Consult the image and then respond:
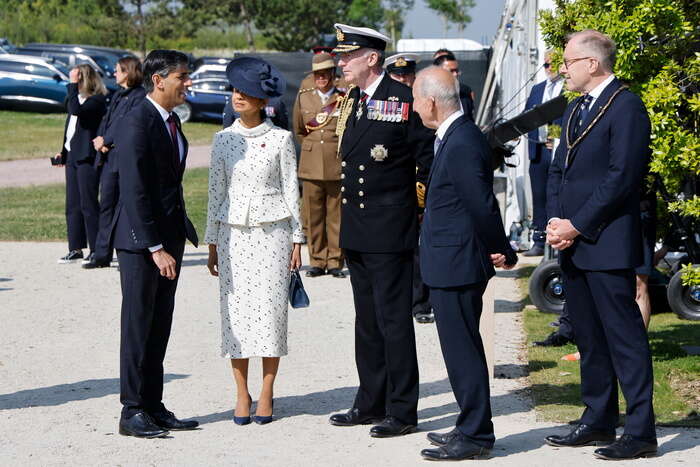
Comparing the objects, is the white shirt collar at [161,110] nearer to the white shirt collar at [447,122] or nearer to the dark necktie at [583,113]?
the white shirt collar at [447,122]

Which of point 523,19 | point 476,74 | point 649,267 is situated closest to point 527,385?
point 649,267

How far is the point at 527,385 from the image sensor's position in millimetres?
7258

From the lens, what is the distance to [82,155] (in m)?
11.8

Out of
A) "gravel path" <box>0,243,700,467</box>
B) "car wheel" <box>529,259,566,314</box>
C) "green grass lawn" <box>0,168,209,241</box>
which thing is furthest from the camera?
"green grass lawn" <box>0,168,209,241</box>

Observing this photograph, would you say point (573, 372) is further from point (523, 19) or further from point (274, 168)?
point (523, 19)

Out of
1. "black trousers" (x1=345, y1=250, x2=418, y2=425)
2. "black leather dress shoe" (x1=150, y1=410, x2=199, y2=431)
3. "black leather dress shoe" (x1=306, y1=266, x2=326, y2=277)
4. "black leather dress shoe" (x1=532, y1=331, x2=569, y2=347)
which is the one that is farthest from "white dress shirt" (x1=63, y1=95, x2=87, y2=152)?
"black trousers" (x1=345, y1=250, x2=418, y2=425)

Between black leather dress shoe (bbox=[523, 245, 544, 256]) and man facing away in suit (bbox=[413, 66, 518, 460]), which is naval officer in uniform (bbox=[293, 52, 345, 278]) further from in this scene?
man facing away in suit (bbox=[413, 66, 518, 460])

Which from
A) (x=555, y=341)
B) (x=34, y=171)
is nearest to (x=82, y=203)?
(x=555, y=341)

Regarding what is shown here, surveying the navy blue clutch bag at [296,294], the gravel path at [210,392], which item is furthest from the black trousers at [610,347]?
the navy blue clutch bag at [296,294]

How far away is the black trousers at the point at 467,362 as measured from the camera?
5609mm

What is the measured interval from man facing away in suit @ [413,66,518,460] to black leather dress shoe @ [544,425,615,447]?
39cm

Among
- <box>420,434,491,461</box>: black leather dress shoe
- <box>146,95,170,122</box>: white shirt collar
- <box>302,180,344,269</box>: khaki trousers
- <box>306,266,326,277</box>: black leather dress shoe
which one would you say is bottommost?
<box>306,266,326,277</box>: black leather dress shoe

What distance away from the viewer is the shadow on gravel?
6.80 m

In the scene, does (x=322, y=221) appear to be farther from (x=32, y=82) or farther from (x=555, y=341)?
(x=32, y=82)
